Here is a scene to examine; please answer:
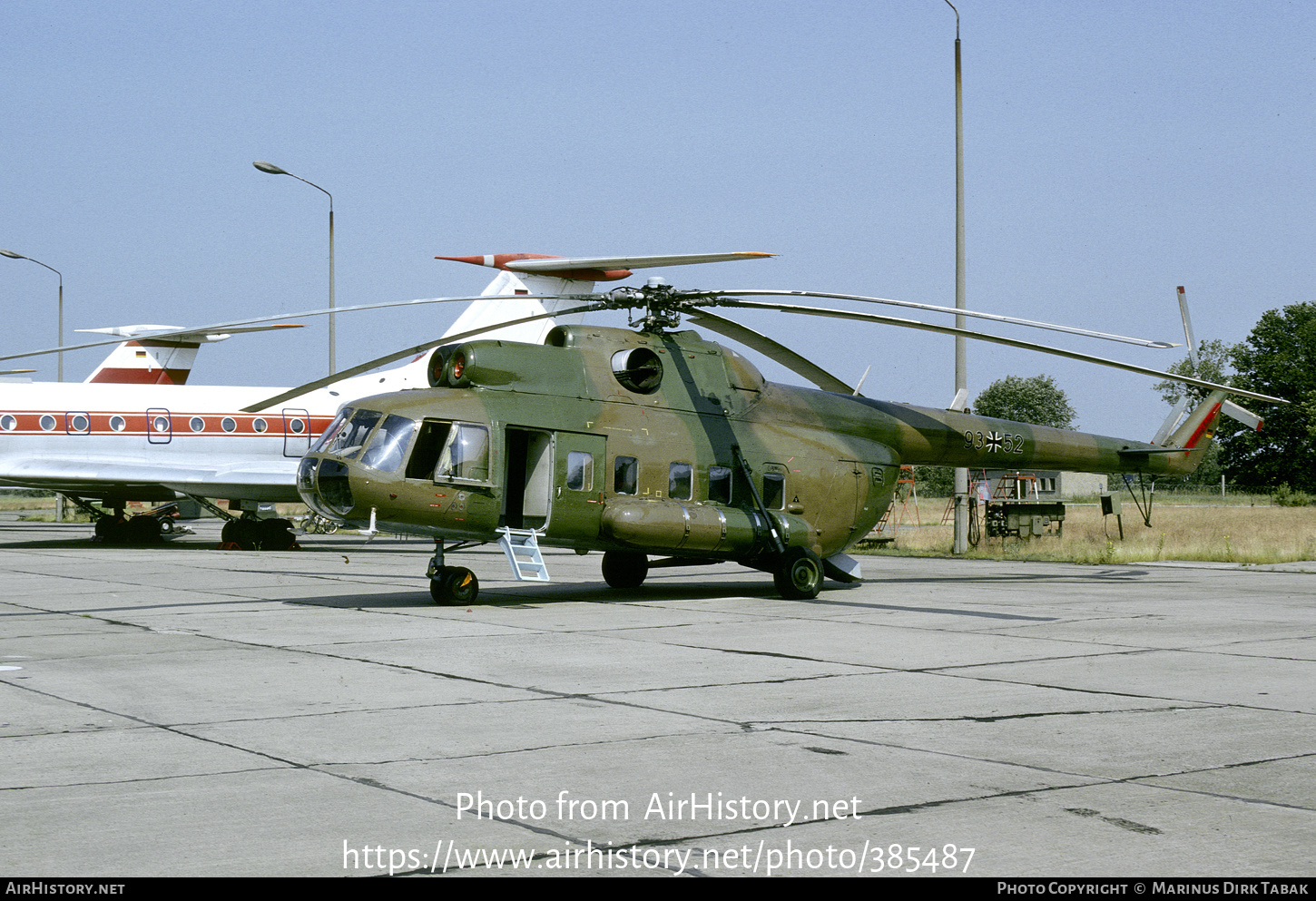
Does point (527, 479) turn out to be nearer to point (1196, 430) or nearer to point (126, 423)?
point (1196, 430)

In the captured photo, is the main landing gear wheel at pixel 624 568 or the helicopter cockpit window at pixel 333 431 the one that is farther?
the main landing gear wheel at pixel 624 568

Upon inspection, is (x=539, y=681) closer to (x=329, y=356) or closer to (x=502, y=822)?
(x=502, y=822)

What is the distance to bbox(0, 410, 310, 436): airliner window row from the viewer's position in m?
27.2

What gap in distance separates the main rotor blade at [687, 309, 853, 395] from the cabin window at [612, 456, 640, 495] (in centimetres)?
200

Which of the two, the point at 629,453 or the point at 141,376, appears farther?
the point at 141,376

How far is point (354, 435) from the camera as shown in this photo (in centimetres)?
1397

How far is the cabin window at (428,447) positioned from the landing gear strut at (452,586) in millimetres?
997

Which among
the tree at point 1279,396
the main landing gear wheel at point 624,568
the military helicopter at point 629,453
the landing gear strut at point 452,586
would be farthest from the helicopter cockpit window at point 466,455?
the tree at point 1279,396

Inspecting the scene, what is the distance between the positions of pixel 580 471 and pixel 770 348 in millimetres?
3199

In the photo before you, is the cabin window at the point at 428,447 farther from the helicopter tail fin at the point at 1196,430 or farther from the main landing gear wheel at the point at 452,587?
the helicopter tail fin at the point at 1196,430

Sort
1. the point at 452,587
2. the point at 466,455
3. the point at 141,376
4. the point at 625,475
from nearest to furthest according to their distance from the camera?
the point at 466,455
the point at 452,587
the point at 625,475
the point at 141,376

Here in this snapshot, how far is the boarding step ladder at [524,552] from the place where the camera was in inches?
552

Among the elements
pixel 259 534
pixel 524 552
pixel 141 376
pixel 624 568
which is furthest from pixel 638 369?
pixel 141 376
